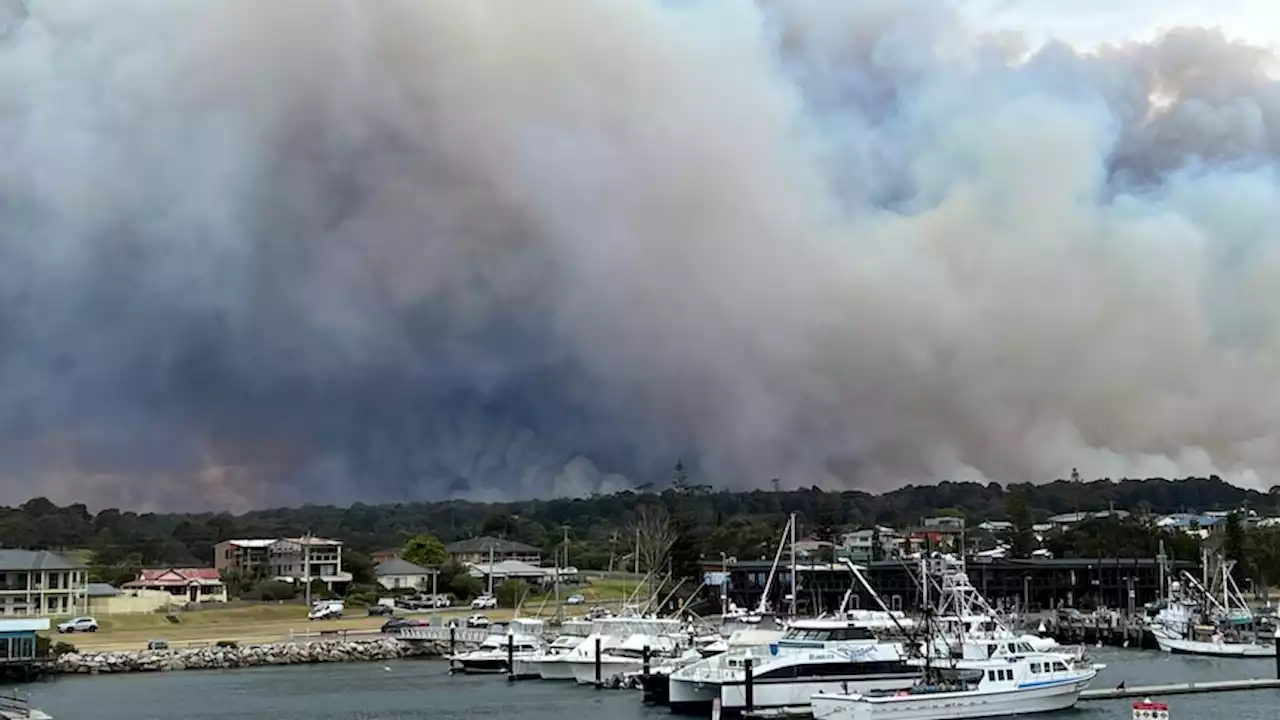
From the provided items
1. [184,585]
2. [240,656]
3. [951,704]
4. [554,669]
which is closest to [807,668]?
[951,704]

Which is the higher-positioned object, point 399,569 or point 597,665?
point 399,569

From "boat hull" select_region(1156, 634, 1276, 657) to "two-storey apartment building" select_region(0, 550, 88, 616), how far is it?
85.8 meters

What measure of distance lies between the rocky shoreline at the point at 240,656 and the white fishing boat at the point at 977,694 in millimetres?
50918

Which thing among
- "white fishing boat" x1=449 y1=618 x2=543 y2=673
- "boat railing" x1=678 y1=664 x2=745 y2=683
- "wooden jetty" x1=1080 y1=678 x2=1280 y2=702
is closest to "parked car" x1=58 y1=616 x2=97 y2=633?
"white fishing boat" x1=449 y1=618 x2=543 y2=673

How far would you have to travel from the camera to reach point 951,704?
58812 millimetres

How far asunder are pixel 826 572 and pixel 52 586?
78.6 m

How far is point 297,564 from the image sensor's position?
15262 cm

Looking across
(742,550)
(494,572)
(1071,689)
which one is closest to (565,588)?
(494,572)

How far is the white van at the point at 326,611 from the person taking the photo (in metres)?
→ 122

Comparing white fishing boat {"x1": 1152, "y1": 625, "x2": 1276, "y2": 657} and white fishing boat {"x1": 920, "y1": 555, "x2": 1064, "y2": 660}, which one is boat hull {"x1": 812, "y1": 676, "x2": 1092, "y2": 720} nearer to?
white fishing boat {"x1": 920, "y1": 555, "x2": 1064, "y2": 660}

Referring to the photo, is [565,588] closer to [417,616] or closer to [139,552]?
[417,616]

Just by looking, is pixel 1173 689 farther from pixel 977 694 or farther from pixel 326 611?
pixel 326 611

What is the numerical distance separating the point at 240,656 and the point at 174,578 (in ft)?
121

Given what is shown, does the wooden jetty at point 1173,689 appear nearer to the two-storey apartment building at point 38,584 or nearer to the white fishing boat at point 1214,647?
the white fishing boat at point 1214,647
